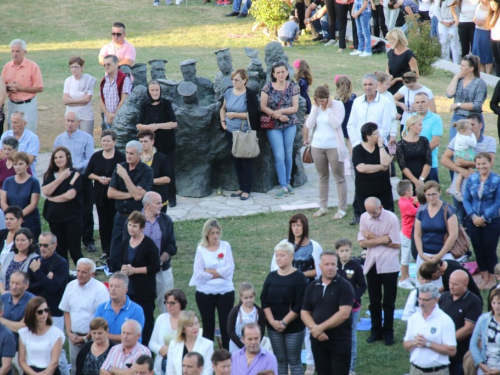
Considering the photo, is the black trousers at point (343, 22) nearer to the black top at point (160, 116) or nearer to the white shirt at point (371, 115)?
the white shirt at point (371, 115)

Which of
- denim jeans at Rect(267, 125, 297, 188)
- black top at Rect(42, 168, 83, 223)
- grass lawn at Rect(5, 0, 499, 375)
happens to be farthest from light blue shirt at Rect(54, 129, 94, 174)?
denim jeans at Rect(267, 125, 297, 188)

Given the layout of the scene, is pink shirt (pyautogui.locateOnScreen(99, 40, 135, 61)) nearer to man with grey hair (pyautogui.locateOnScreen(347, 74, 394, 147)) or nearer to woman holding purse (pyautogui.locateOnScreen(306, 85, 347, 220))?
woman holding purse (pyautogui.locateOnScreen(306, 85, 347, 220))

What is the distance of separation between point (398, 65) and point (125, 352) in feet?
26.2

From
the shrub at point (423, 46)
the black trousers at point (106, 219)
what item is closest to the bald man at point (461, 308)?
the black trousers at point (106, 219)

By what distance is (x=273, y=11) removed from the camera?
23391 mm

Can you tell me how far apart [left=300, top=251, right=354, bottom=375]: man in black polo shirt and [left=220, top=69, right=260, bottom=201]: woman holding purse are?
A: 5.26 m

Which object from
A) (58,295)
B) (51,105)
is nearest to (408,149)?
(58,295)

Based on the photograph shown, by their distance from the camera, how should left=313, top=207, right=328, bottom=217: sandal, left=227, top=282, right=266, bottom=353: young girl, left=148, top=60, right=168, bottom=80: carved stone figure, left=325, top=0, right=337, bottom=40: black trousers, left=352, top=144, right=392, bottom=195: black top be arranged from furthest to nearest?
1. left=325, top=0, right=337, bottom=40: black trousers
2. left=148, top=60, right=168, bottom=80: carved stone figure
3. left=313, top=207, right=328, bottom=217: sandal
4. left=352, top=144, right=392, bottom=195: black top
5. left=227, top=282, right=266, bottom=353: young girl

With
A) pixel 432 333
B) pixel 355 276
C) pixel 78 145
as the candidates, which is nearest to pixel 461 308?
pixel 432 333

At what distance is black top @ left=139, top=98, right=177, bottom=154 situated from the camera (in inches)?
472

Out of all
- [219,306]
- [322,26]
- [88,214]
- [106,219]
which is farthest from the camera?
[322,26]

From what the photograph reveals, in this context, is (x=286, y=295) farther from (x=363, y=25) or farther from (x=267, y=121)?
(x=363, y=25)

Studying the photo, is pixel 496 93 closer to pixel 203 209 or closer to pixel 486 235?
pixel 486 235

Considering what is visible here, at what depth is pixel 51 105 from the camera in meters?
18.3
